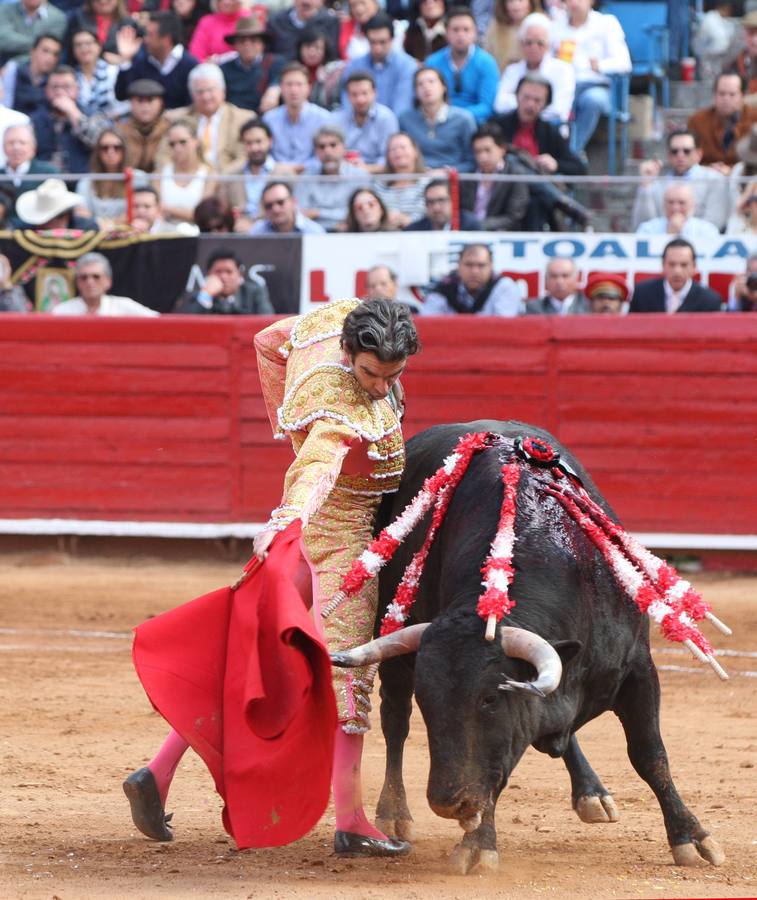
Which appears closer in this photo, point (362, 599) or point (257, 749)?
point (257, 749)

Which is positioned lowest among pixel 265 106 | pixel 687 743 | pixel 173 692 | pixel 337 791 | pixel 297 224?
pixel 687 743

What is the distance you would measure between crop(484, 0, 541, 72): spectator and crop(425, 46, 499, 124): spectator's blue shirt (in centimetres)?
34

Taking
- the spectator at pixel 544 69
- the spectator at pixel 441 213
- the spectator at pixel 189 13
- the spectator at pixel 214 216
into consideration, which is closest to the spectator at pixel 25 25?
the spectator at pixel 189 13

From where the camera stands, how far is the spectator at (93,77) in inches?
424

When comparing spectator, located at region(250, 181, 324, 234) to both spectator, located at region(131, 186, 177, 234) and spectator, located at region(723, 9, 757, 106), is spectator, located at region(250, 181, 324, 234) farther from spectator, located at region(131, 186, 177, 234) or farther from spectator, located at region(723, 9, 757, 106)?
spectator, located at region(723, 9, 757, 106)

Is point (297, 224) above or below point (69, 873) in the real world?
above

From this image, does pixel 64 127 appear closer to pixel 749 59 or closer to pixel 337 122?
pixel 337 122

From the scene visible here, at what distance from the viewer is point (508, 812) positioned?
187 inches

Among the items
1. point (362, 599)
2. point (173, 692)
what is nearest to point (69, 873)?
point (173, 692)

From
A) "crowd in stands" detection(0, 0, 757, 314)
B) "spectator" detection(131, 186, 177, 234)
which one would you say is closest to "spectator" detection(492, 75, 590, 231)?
"crowd in stands" detection(0, 0, 757, 314)

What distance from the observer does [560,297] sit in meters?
8.90

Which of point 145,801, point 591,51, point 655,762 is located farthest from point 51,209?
point 655,762

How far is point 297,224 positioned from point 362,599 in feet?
16.5

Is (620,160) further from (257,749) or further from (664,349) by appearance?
(257,749)
